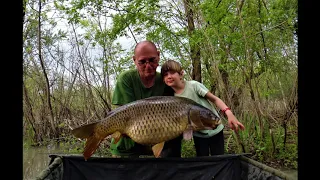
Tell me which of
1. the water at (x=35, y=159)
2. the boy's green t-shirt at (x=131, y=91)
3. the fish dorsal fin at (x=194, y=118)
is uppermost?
the boy's green t-shirt at (x=131, y=91)

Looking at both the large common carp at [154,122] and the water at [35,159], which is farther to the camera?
the water at [35,159]

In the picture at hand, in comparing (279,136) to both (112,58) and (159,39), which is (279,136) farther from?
(112,58)

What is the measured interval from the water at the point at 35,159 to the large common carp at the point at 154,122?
239cm

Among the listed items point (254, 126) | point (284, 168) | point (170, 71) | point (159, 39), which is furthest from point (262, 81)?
point (170, 71)

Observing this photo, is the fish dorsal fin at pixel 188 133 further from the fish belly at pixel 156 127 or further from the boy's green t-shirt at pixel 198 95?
the boy's green t-shirt at pixel 198 95

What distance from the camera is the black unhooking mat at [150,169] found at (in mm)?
1603

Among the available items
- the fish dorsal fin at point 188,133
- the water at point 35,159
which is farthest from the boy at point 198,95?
the water at point 35,159

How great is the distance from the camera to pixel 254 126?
130 inches

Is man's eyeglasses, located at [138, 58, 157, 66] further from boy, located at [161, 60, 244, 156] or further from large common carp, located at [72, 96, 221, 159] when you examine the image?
large common carp, located at [72, 96, 221, 159]

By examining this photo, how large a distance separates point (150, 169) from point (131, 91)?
1.38 feet

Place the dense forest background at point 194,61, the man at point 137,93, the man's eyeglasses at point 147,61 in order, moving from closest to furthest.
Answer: the man's eyeglasses at point 147,61 < the man at point 137,93 < the dense forest background at point 194,61

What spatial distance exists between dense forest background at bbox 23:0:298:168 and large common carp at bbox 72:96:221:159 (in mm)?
1392

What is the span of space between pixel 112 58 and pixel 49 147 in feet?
5.83

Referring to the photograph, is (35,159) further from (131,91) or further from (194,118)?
(194,118)
